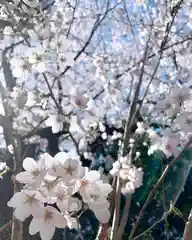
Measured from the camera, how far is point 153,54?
4.24 metres

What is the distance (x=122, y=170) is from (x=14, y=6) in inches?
54.3

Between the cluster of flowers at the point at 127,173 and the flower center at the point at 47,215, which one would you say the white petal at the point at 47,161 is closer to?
the flower center at the point at 47,215

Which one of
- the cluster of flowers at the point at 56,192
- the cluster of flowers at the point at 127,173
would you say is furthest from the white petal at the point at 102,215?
the cluster of flowers at the point at 127,173

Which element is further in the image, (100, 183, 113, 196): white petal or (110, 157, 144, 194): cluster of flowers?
(110, 157, 144, 194): cluster of flowers

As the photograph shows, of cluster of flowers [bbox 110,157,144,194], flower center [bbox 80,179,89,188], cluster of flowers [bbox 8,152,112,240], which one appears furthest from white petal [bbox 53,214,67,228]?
cluster of flowers [bbox 110,157,144,194]

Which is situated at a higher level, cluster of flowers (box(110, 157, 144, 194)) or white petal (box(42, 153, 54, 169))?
white petal (box(42, 153, 54, 169))

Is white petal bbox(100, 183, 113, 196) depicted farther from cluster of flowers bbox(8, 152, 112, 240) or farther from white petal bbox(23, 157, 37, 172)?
white petal bbox(23, 157, 37, 172)

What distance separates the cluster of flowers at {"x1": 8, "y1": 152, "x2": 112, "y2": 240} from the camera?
1026mm

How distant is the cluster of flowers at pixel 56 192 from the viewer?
1.03 m

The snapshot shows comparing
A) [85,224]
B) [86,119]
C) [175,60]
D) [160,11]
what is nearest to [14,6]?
[86,119]

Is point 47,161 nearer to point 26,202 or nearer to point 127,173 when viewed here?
point 26,202

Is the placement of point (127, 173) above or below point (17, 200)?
below

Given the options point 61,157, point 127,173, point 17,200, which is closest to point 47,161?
point 61,157

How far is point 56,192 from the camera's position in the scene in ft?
3.34
